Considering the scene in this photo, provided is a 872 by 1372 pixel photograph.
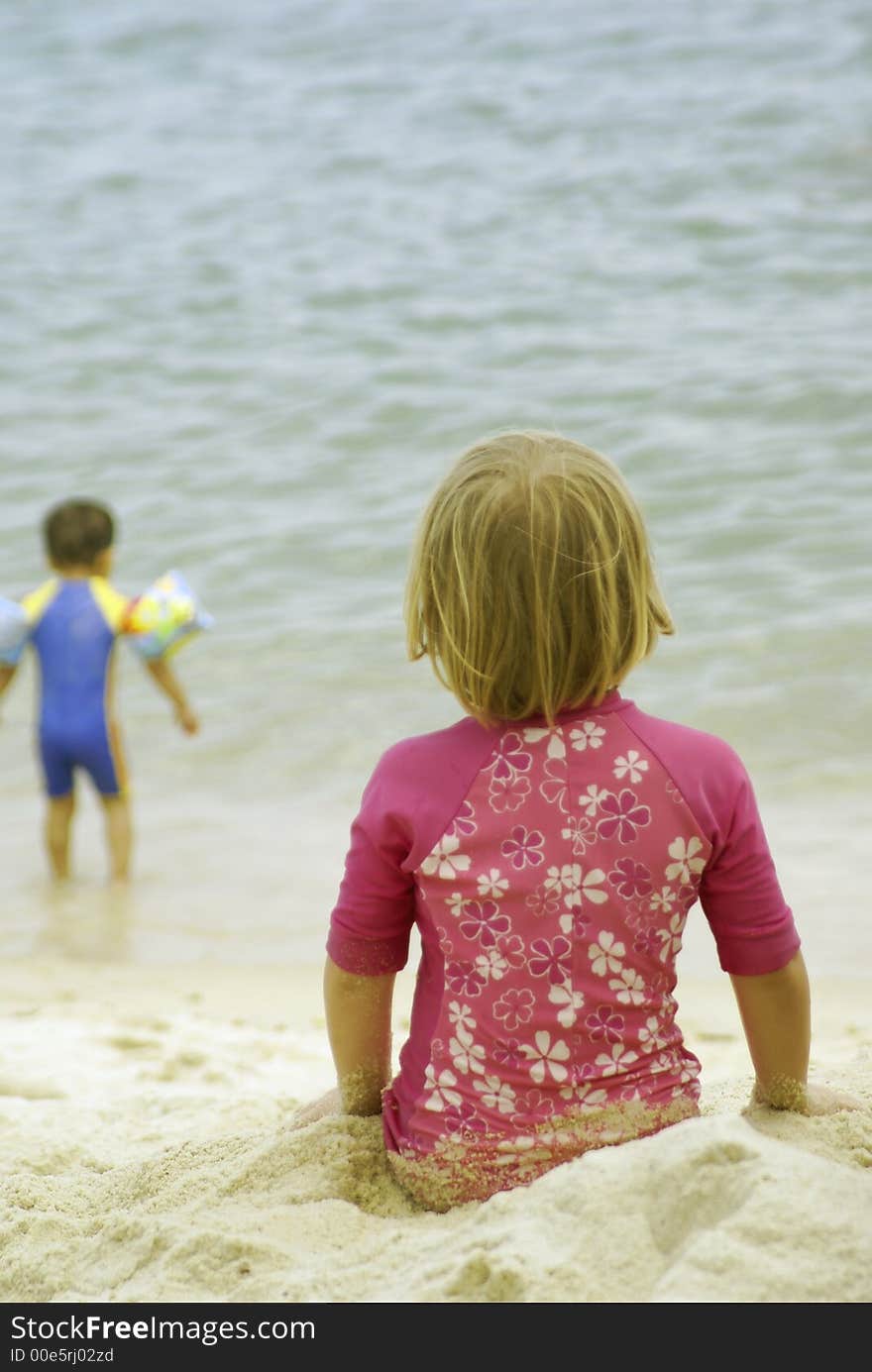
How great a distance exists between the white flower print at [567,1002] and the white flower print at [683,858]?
0.20 meters

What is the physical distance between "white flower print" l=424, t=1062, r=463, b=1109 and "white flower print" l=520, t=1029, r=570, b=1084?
115 mm

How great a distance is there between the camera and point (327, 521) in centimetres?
762

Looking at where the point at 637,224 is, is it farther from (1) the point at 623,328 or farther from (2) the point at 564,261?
(1) the point at 623,328

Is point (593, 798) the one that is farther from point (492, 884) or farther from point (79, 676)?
point (79, 676)

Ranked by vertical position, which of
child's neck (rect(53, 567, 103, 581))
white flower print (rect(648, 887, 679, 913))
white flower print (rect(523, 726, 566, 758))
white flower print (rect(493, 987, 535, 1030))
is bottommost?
white flower print (rect(493, 987, 535, 1030))

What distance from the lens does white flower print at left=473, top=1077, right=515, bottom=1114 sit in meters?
2.07

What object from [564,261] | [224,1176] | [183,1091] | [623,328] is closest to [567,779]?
[224,1176]

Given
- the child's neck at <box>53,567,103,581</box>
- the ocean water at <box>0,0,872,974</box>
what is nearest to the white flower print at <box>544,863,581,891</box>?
the ocean water at <box>0,0,872,974</box>

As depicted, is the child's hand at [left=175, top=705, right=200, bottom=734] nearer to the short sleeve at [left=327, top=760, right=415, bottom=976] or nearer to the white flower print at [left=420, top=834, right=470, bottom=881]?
the short sleeve at [left=327, top=760, right=415, bottom=976]

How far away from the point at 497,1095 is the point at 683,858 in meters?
0.40

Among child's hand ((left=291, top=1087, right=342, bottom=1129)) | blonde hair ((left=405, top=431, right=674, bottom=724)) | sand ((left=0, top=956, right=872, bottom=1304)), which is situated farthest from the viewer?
child's hand ((left=291, top=1087, right=342, bottom=1129))

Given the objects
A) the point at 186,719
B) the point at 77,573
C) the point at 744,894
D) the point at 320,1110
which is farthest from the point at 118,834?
the point at 744,894

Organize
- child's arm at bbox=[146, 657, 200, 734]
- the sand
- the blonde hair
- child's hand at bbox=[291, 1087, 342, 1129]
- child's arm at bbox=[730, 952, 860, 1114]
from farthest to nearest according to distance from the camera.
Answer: child's arm at bbox=[146, 657, 200, 734] < child's hand at bbox=[291, 1087, 342, 1129] < child's arm at bbox=[730, 952, 860, 1114] < the blonde hair < the sand

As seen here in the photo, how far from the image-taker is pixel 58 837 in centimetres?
527
